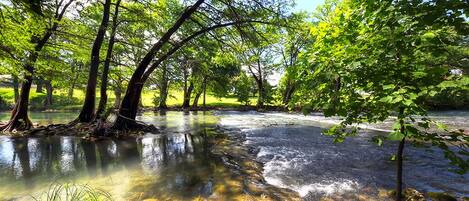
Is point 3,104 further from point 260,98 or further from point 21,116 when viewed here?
point 260,98

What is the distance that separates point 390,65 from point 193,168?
5402 mm

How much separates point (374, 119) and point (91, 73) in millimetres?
14367

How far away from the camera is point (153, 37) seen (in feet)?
59.4

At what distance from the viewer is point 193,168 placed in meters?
7.39

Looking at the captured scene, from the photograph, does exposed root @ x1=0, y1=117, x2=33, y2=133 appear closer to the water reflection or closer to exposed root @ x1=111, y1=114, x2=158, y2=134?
the water reflection

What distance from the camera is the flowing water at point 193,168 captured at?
589cm

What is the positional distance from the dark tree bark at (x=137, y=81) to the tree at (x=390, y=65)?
10985 mm

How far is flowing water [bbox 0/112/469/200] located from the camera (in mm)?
5887

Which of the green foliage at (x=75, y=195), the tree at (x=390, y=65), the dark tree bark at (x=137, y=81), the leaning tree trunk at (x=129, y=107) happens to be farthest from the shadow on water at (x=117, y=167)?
the tree at (x=390, y=65)

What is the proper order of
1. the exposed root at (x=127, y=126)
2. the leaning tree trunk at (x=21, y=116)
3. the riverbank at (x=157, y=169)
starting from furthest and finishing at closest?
the leaning tree trunk at (x=21, y=116)
the exposed root at (x=127, y=126)
the riverbank at (x=157, y=169)

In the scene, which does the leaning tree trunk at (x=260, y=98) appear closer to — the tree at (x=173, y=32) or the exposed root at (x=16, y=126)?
the tree at (x=173, y=32)

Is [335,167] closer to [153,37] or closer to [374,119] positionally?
[374,119]

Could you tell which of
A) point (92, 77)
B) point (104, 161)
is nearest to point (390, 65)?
point (104, 161)

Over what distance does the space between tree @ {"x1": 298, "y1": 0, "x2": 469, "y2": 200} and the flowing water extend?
2.64 meters
